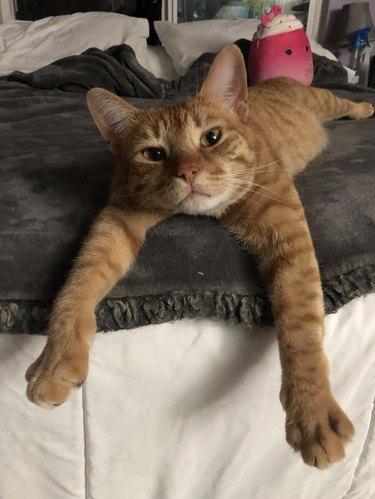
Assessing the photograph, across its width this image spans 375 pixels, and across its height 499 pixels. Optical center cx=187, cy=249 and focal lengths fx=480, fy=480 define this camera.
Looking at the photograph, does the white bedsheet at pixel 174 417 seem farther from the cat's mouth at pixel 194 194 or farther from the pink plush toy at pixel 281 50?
the pink plush toy at pixel 281 50

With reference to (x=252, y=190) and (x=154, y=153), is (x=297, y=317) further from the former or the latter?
(x=154, y=153)

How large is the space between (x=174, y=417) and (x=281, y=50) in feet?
6.91

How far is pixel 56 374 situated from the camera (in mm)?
725

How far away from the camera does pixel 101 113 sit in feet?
3.55

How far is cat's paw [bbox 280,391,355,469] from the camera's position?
680 mm

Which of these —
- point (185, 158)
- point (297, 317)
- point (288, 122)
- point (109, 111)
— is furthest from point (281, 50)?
point (297, 317)

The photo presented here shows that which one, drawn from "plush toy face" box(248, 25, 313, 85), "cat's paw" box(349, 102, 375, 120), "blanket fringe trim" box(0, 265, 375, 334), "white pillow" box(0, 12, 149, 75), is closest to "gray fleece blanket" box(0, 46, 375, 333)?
"blanket fringe trim" box(0, 265, 375, 334)

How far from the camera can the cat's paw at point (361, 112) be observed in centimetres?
191

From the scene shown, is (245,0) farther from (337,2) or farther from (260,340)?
(260,340)

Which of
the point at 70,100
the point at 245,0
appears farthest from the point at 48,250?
the point at 245,0

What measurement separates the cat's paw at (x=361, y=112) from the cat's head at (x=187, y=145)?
38.4 inches

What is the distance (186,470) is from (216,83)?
0.83 m

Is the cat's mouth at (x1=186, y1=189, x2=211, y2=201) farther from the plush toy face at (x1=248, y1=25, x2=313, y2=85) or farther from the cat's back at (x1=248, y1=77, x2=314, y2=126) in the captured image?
the plush toy face at (x1=248, y1=25, x2=313, y2=85)

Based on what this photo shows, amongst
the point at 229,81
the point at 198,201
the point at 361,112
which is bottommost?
the point at 361,112
